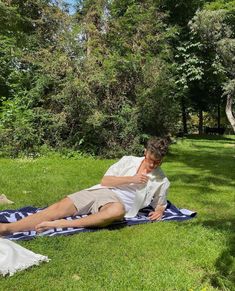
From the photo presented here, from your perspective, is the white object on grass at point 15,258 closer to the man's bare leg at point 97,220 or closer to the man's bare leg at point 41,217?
the man's bare leg at point 41,217

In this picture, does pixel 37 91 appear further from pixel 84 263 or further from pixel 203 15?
pixel 203 15

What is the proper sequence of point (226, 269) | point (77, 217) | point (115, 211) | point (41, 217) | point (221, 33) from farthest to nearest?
point (221, 33) < point (77, 217) < point (115, 211) < point (41, 217) < point (226, 269)

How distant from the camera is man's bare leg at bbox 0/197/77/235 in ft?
16.9

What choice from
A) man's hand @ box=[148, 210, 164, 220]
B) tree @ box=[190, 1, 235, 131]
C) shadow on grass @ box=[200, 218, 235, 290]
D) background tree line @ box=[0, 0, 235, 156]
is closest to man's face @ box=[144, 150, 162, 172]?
man's hand @ box=[148, 210, 164, 220]

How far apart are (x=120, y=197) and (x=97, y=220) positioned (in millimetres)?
527

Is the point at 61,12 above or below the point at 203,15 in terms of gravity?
below

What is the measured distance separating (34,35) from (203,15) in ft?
32.2

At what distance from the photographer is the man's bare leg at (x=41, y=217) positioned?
514cm

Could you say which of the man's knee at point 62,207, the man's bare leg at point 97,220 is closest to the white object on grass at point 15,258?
the man's bare leg at point 97,220

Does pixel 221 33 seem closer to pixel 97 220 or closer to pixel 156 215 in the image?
Result: pixel 156 215

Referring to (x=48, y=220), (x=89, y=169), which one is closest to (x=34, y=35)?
(x=89, y=169)

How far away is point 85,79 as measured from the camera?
42.1 feet

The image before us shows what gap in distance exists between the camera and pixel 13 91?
1342 centimetres

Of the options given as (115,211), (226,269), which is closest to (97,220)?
(115,211)
